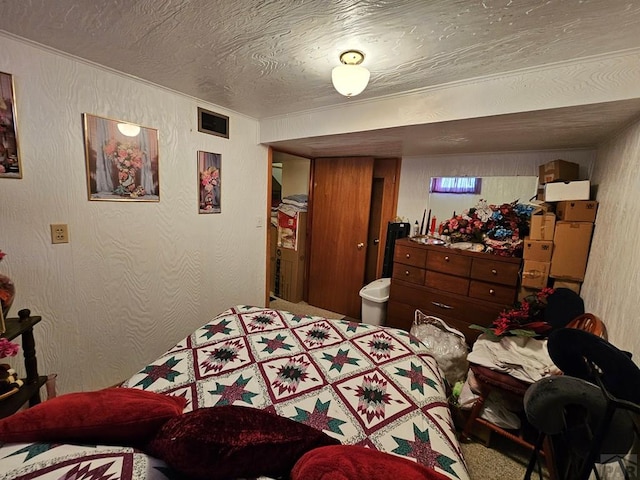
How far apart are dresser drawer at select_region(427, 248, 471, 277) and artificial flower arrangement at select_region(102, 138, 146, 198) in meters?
2.45

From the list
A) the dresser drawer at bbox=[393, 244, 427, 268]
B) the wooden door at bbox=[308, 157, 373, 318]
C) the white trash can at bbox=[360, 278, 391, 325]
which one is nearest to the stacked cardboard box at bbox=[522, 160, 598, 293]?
the dresser drawer at bbox=[393, 244, 427, 268]

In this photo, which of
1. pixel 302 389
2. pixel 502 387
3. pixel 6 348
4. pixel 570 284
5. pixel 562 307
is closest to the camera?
pixel 6 348

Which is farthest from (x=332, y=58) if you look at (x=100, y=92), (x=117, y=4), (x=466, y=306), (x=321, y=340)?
(x=466, y=306)

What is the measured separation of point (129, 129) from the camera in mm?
1868

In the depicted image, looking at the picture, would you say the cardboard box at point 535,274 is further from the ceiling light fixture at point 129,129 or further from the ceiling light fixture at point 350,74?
the ceiling light fixture at point 129,129

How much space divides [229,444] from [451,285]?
2.22 meters

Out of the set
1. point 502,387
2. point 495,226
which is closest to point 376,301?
point 495,226

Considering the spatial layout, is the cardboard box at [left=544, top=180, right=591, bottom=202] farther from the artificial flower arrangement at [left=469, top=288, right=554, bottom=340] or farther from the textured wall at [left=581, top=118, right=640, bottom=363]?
the artificial flower arrangement at [left=469, top=288, right=554, bottom=340]

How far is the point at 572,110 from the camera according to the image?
143cm

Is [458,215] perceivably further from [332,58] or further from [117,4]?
[117,4]

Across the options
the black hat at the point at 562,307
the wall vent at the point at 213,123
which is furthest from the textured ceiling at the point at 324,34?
the black hat at the point at 562,307

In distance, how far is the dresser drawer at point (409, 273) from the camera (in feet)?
8.46

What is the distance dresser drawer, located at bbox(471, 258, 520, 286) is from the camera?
213cm

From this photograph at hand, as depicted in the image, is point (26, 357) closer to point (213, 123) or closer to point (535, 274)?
point (213, 123)
